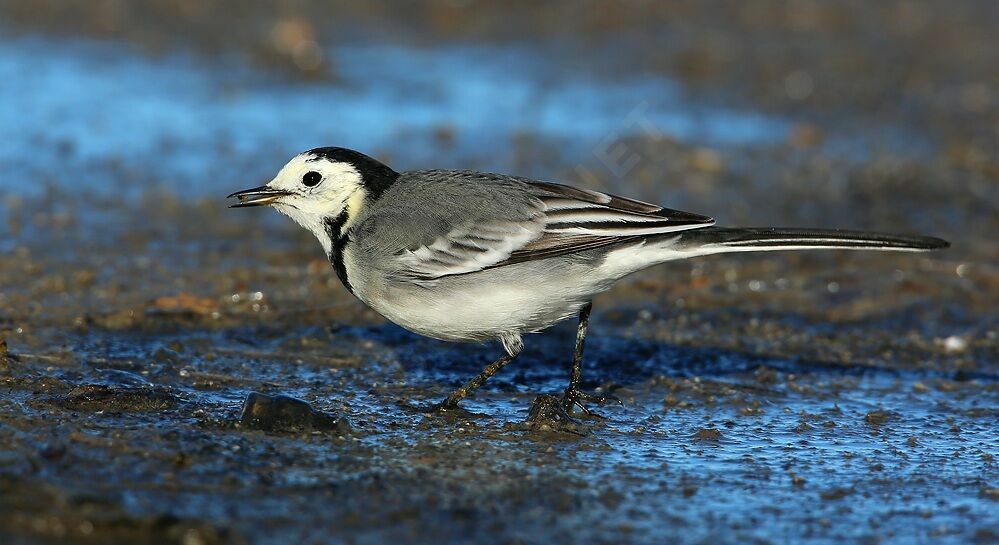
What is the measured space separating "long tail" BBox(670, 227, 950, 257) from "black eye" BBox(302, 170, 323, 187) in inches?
79.4

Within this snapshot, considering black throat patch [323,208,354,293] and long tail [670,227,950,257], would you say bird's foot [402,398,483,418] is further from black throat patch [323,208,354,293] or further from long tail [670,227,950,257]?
long tail [670,227,950,257]

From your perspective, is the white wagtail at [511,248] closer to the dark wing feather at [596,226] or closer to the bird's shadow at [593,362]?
the dark wing feather at [596,226]

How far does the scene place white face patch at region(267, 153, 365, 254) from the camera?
23.3ft

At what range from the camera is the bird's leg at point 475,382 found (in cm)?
691

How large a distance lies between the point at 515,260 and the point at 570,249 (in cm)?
30

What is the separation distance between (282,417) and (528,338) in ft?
8.30

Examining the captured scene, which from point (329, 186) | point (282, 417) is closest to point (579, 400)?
point (282, 417)

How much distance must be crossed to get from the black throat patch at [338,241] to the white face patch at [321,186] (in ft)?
0.11

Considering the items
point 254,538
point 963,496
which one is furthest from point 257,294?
point 963,496

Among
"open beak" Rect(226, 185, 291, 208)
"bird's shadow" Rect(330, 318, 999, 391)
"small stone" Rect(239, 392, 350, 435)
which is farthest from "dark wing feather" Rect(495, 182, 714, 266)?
"open beak" Rect(226, 185, 291, 208)

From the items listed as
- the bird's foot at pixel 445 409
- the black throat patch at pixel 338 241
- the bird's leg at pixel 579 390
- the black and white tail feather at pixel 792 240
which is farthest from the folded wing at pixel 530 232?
the bird's foot at pixel 445 409

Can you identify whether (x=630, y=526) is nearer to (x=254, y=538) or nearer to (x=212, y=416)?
(x=254, y=538)

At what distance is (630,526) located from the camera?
5.25 metres

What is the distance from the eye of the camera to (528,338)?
8383 millimetres
